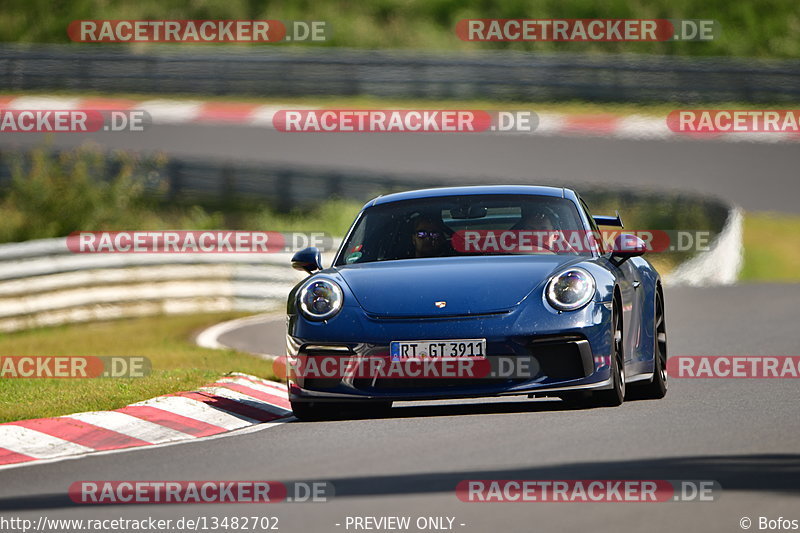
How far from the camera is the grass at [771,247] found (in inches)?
803

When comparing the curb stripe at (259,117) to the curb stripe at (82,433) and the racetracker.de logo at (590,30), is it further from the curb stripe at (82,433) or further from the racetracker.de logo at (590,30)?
the curb stripe at (82,433)

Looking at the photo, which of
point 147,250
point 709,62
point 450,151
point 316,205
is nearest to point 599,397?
point 147,250

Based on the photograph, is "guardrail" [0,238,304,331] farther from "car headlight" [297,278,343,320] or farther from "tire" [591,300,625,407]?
"tire" [591,300,625,407]

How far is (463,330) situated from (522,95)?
22055 millimetres

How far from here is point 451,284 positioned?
8367 mm

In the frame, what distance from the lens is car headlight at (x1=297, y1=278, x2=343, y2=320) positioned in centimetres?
844

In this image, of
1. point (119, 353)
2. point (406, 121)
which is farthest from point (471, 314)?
point (406, 121)

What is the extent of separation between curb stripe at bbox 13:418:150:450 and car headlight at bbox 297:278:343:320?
1153 millimetres

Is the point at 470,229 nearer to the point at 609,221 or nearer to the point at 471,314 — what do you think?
the point at 471,314

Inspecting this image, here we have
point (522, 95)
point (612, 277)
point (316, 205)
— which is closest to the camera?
point (612, 277)

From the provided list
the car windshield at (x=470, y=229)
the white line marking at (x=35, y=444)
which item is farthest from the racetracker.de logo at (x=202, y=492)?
the car windshield at (x=470, y=229)

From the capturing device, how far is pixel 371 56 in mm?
31234

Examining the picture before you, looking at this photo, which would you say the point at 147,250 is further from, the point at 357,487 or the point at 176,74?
the point at 176,74

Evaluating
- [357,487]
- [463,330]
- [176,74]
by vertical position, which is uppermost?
[176,74]
